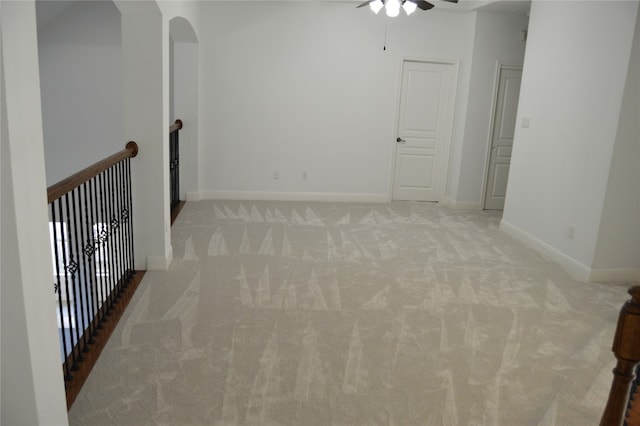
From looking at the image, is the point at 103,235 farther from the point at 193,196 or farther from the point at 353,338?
the point at 193,196

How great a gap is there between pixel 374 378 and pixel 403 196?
4884 mm

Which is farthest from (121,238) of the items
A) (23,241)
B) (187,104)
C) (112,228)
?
(187,104)

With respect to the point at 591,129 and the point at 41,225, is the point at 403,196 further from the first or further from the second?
the point at 41,225

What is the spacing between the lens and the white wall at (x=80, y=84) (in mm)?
6426

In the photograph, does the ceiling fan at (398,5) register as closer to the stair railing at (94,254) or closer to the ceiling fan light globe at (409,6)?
the ceiling fan light globe at (409,6)

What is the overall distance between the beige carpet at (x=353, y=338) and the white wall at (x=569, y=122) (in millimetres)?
446

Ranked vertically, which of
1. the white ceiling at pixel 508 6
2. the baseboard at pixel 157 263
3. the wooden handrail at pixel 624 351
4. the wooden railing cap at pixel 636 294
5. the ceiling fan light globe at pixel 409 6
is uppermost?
the white ceiling at pixel 508 6

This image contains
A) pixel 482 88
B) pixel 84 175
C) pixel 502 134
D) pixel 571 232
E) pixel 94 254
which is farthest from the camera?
pixel 502 134

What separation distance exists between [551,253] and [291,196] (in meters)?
3.56

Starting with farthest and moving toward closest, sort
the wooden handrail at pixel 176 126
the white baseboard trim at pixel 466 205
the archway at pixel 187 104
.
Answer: the white baseboard trim at pixel 466 205 → the archway at pixel 187 104 → the wooden handrail at pixel 176 126

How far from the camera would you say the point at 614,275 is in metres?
4.39

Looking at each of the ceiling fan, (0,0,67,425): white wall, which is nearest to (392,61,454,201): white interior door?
the ceiling fan

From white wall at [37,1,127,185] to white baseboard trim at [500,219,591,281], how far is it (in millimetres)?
5346

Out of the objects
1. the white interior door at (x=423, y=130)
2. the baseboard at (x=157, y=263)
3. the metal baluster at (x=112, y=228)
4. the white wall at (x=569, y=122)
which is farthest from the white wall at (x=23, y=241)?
the white interior door at (x=423, y=130)
